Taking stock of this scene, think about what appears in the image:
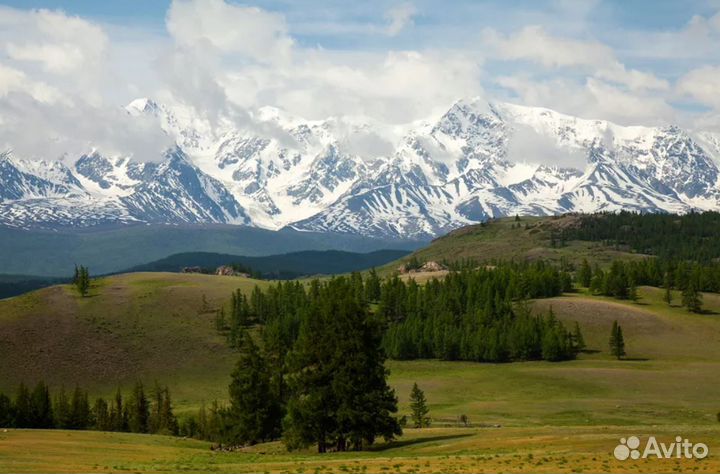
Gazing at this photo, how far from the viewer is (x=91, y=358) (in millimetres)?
198625

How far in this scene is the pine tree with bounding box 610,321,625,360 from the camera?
186250 mm

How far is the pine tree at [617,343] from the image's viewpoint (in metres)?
186

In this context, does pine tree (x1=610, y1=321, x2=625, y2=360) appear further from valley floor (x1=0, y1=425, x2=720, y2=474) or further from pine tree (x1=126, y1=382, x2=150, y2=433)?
valley floor (x1=0, y1=425, x2=720, y2=474)

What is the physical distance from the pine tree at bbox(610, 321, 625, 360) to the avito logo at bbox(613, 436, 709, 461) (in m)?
128

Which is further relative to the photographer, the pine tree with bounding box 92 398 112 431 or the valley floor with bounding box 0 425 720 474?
the pine tree with bounding box 92 398 112 431

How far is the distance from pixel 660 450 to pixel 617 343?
13134cm

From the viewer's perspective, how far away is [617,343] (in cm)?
18650

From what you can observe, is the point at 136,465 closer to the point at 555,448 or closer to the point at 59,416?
the point at 555,448

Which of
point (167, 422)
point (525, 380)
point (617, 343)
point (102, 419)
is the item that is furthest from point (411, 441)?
point (617, 343)

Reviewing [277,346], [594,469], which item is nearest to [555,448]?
[594,469]

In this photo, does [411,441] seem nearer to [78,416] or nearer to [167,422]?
[167,422]

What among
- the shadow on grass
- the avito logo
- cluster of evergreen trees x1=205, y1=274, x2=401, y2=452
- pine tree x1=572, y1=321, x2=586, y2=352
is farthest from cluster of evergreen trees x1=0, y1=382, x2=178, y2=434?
pine tree x1=572, y1=321, x2=586, y2=352

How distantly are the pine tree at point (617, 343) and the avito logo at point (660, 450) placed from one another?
12787 centimetres

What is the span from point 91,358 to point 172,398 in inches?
1325
